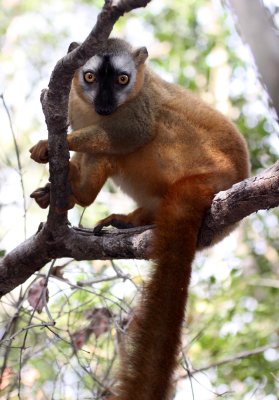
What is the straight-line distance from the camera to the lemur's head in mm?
4994

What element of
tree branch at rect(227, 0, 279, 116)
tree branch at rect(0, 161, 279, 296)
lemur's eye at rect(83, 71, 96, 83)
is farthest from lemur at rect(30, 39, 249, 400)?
tree branch at rect(227, 0, 279, 116)

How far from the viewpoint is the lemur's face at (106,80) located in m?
5.03

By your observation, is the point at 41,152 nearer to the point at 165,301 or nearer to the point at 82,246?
the point at 82,246

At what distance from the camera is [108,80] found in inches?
202

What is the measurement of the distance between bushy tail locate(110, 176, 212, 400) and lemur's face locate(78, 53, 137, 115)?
3.49 feet

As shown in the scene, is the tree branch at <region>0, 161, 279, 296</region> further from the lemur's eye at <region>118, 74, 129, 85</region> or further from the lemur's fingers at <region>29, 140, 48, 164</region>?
the lemur's eye at <region>118, 74, 129, 85</region>

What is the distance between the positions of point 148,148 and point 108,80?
665 millimetres

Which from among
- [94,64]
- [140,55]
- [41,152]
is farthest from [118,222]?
[140,55]

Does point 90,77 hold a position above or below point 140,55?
below

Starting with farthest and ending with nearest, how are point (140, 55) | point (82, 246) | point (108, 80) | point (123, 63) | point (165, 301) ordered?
point (140, 55)
point (123, 63)
point (108, 80)
point (82, 246)
point (165, 301)

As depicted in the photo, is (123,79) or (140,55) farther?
(140,55)

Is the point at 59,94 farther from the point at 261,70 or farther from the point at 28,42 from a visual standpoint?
the point at 28,42

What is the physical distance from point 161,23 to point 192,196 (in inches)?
296

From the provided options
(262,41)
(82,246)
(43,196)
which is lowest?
(262,41)
